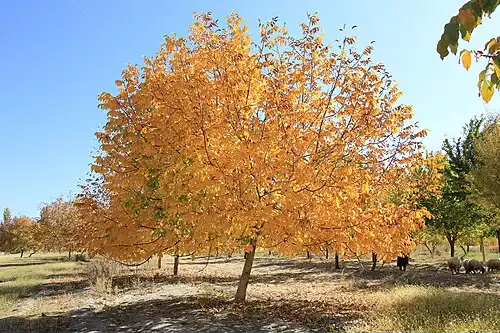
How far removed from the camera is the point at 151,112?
10859 mm

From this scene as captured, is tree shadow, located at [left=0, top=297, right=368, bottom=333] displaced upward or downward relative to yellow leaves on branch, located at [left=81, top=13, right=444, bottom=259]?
downward

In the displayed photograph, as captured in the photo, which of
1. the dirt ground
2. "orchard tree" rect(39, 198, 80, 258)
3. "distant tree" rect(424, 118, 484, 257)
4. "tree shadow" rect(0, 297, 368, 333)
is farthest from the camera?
"orchard tree" rect(39, 198, 80, 258)

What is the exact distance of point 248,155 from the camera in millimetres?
9430

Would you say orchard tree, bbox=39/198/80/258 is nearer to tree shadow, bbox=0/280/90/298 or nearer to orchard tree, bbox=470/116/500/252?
tree shadow, bbox=0/280/90/298

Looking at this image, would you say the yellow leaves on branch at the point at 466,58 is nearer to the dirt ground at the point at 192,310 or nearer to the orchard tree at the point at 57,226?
the dirt ground at the point at 192,310

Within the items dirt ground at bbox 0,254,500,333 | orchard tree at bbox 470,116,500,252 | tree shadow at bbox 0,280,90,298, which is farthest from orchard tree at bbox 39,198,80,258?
orchard tree at bbox 470,116,500,252

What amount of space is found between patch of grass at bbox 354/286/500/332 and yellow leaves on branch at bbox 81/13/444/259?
1.61m

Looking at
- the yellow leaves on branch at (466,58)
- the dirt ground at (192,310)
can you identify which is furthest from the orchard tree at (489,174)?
the yellow leaves on branch at (466,58)

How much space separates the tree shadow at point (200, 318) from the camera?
34.4 ft

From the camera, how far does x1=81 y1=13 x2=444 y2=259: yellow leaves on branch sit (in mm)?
9562

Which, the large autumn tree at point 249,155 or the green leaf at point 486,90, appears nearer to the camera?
the green leaf at point 486,90

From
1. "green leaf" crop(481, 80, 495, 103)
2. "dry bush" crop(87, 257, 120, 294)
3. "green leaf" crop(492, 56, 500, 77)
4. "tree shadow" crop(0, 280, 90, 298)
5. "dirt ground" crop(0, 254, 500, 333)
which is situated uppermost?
"green leaf" crop(492, 56, 500, 77)

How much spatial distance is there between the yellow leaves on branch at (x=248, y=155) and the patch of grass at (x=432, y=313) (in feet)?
5.29

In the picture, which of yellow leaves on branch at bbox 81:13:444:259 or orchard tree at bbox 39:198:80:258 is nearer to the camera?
yellow leaves on branch at bbox 81:13:444:259
